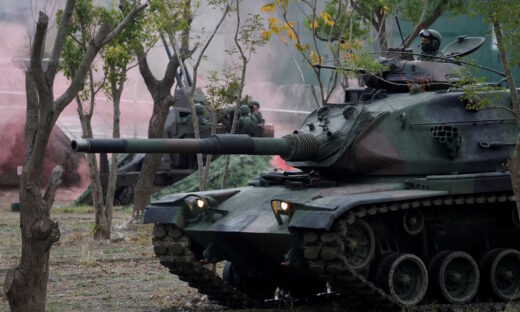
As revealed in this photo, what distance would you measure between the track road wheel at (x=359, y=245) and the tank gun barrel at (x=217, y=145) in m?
1.40

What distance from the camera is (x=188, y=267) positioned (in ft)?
40.6

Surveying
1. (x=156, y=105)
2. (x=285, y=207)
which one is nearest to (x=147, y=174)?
(x=156, y=105)

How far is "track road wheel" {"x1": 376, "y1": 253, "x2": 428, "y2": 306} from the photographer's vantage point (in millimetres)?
11328

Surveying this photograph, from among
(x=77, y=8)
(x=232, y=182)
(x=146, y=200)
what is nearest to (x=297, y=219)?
(x=77, y=8)

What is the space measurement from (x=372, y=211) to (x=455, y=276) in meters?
1.63

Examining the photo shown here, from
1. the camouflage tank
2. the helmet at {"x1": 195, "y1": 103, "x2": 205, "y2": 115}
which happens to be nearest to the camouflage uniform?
the helmet at {"x1": 195, "y1": 103, "x2": 205, "y2": 115}

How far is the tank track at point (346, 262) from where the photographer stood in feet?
35.5

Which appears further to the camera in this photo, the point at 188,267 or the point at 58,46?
the point at 188,267

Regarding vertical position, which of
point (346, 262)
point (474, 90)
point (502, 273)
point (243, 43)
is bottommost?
point (502, 273)

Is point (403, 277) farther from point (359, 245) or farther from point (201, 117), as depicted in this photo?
point (201, 117)

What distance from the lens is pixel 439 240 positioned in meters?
12.4

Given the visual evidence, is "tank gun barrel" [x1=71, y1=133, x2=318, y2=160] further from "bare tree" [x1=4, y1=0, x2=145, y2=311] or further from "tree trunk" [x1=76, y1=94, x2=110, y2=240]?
"tree trunk" [x1=76, y1=94, x2=110, y2=240]

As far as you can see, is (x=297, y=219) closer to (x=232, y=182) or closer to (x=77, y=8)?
(x=77, y=8)

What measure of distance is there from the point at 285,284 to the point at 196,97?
16.4 meters
